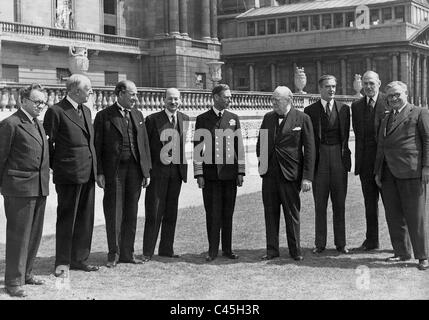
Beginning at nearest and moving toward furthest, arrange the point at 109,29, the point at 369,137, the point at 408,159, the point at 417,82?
the point at 408,159
the point at 369,137
the point at 109,29
the point at 417,82

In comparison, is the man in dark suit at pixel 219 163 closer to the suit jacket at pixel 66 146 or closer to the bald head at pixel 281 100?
the bald head at pixel 281 100

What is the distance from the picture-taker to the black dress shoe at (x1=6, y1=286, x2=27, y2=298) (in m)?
8.30

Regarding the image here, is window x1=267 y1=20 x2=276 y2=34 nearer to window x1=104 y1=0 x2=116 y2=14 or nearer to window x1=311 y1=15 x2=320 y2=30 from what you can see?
window x1=311 y1=15 x2=320 y2=30

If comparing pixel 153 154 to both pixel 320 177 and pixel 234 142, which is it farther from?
pixel 320 177

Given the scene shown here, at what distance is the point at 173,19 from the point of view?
50.2m

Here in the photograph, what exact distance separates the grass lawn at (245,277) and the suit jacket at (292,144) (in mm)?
1357

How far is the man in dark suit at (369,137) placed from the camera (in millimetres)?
11219

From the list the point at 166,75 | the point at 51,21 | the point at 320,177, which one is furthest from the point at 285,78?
the point at 320,177

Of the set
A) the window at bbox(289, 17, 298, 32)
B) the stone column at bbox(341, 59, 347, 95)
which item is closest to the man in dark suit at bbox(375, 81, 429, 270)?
the stone column at bbox(341, 59, 347, 95)

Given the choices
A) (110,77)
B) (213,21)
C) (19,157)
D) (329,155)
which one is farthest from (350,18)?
(19,157)

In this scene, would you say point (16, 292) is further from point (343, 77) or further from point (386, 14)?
point (386, 14)

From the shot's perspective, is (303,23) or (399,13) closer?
(399,13)

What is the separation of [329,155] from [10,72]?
106 feet

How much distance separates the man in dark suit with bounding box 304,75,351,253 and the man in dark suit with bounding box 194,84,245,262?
4.16 feet
